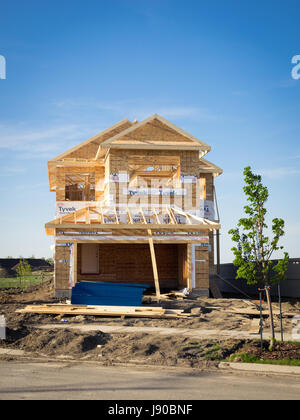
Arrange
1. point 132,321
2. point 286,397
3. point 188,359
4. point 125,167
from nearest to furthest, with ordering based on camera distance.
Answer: point 286,397 < point 188,359 < point 132,321 < point 125,167

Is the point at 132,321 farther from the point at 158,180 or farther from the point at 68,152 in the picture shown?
the point at 158,180

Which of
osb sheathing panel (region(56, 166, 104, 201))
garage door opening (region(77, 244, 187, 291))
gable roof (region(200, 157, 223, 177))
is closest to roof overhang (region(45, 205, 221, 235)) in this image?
garage door opening (region(77, 244, 187, 291))

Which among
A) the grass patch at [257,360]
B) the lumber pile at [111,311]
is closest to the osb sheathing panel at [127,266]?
the lumber pile at [111,311]

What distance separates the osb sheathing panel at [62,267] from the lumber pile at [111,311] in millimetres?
5028

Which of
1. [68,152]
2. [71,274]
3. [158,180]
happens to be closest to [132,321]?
[71,274]

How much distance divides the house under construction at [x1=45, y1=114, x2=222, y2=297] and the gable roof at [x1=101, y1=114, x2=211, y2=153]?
6 cm

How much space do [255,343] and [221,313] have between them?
6.10m

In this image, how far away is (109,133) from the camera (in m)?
33.7

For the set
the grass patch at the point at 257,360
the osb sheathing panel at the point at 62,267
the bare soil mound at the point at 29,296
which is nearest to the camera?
the grass patch at the point at 257,360

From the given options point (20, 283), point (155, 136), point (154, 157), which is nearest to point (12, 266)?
point (20, 283)

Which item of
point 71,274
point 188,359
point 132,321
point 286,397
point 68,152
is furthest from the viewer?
point 68,152

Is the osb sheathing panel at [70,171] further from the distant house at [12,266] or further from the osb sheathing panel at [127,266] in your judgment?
the distant house at [12,266]

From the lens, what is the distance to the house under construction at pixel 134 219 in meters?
24.2

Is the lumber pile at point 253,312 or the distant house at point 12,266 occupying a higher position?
the lumber pile at point 253,312
